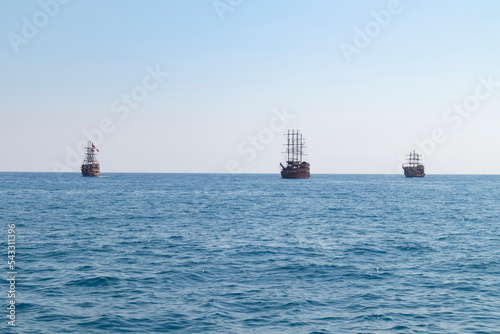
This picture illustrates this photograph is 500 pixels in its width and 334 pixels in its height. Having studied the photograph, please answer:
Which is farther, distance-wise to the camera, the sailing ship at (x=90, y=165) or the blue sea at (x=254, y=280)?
the sailing ship at (x=90, y=165)

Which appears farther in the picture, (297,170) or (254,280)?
(297,170)

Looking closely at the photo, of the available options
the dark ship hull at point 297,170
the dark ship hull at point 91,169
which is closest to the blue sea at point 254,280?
the dark ship hull at point 297,170

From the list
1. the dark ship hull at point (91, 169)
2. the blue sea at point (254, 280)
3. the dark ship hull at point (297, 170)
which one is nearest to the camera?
the blue sea at point (254, 280)

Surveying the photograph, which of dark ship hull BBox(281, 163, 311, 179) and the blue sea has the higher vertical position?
dark ship hull BBox(281, 163, 311, 179)

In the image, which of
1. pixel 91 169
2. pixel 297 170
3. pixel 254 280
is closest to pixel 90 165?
pixel 91 169

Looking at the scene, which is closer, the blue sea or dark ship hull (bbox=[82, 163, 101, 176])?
the blue sea

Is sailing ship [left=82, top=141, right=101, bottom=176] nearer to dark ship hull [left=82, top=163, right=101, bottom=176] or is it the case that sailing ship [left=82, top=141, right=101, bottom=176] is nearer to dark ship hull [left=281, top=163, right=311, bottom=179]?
dark ship hull [left=82, top=163, right=101, bottom=176]

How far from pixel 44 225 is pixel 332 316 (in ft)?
106

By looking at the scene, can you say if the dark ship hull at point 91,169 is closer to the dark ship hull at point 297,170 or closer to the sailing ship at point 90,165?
the sailing ship at point 90,165

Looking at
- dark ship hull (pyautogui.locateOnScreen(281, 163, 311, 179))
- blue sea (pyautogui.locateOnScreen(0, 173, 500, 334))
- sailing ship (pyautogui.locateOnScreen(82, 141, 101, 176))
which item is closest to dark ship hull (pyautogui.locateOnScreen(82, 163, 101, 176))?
sailing ship (pyautogui.locateOnScreen(82, 141, 101, 176))

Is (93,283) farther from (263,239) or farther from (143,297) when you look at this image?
(263,239)


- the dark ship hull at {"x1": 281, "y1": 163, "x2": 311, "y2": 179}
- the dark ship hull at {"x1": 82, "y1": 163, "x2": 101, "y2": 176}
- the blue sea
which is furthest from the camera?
the dark ship hull at {"x1": 82, "y1": 163, "x2": 101, "y2": 176}

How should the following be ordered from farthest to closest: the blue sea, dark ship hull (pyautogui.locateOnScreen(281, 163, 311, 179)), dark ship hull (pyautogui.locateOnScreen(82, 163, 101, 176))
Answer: dark ship hull (pyautogui.locateOnScreen(82, 163, 101, 176)) → dark ship hull (pyautogui.locateOnScreen(281, 163, 311, 179)) → the blue sea

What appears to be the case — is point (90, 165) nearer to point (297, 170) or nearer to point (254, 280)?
point (297, 170)
